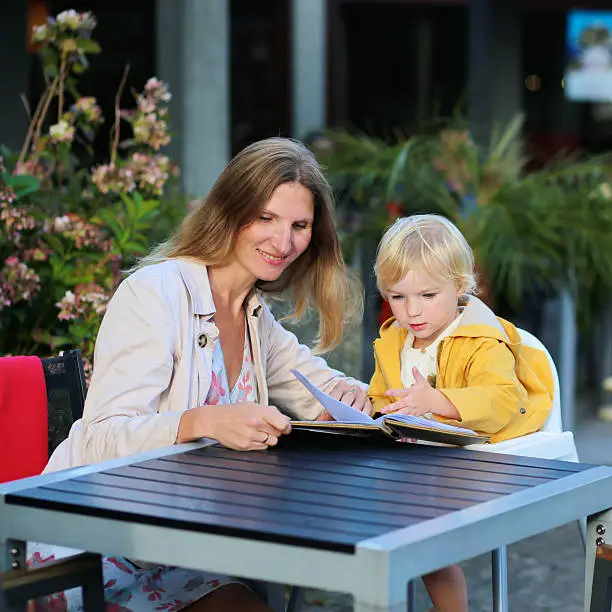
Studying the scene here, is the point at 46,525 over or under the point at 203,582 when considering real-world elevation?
over

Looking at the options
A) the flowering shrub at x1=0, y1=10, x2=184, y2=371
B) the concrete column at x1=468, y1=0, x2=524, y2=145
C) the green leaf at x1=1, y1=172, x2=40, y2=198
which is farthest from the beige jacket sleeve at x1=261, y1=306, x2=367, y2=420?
the concrete column at x1=468, y1=0, x2=524, y2=145

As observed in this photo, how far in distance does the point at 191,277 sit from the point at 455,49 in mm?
9847

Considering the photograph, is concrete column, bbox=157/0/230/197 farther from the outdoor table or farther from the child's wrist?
the outdoor table

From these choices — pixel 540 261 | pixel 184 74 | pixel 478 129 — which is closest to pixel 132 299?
pixel 540 261

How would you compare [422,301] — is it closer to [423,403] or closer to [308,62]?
[423,403]

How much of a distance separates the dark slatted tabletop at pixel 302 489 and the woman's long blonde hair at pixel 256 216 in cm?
59

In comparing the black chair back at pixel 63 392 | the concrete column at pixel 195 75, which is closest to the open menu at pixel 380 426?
the black chair back at pixel 63 392

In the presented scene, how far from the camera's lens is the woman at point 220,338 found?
8.25 feet

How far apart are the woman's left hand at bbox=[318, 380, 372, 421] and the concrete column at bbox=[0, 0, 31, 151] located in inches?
86.8

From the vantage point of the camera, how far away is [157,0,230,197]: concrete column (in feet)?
21.8

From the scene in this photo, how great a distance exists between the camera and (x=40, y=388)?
278cm

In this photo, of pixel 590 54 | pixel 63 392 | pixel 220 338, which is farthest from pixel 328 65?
pixel 63 392

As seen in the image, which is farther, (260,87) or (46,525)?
(260,87)

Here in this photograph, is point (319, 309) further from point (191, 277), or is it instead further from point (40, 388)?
point (40, 388)
